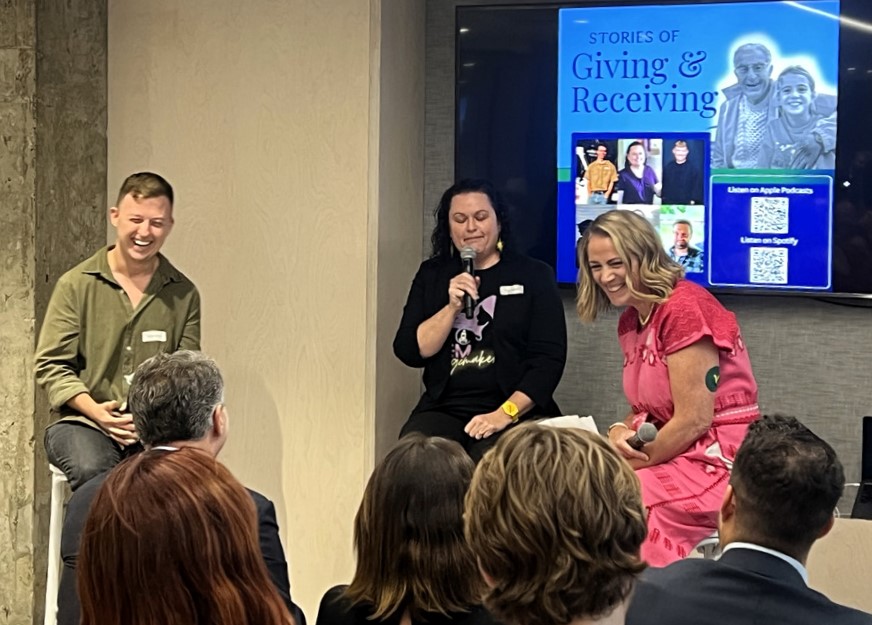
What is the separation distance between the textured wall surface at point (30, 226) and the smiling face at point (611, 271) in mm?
1916

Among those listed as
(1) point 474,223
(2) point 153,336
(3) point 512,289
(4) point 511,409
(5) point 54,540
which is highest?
(1) point 474,223

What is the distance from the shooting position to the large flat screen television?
13.2 ft

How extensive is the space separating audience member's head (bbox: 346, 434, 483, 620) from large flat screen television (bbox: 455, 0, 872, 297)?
2343mm

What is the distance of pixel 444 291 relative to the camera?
13.4ft

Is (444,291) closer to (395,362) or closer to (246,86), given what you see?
(395,362)

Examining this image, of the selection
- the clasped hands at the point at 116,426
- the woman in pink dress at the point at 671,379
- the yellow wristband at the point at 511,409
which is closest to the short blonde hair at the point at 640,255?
the woman in pink dress at the point at 671,379

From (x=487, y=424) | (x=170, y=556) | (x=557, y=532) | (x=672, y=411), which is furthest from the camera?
(x=487, y=424)

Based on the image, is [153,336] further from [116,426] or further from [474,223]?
[474,223]

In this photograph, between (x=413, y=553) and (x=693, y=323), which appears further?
(x=693, y=323)

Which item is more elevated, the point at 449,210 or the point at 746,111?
the point at 746,111

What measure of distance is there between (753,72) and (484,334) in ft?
4.15

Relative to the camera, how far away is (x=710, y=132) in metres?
4.16

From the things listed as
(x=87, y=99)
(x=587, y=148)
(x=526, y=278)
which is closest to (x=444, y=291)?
(x=526, y=278)

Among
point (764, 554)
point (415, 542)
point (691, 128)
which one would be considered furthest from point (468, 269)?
point (764, 554)
